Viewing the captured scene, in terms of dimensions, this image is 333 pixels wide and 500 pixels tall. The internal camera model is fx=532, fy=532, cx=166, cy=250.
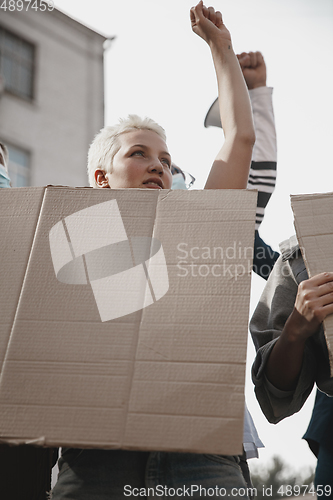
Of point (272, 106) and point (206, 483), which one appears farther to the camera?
point (272, 106)

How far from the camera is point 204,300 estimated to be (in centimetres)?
96

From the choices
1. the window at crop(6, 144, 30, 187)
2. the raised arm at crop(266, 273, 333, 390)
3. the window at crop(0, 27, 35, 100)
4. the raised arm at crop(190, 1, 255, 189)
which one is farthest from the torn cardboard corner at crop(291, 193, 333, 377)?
the window at crop(0, 27, 35, 100)

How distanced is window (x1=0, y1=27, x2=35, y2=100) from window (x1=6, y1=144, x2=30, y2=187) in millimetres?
886

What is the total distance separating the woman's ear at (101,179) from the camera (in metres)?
1.63

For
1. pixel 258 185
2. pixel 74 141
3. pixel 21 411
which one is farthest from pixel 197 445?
pixel 74 141

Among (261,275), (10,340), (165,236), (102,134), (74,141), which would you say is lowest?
(10,340)

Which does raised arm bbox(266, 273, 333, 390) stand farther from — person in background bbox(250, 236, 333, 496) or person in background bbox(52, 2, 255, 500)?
person in background bbox(52, 2, 255, 500)

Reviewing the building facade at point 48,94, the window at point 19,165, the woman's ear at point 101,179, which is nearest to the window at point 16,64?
the building facade at point 48,94

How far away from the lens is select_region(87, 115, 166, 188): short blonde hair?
164 cm

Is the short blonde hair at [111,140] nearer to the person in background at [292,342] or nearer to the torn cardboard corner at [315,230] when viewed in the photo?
the person in background at [292,342]

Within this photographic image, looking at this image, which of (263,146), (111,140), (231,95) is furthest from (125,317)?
(263,146)

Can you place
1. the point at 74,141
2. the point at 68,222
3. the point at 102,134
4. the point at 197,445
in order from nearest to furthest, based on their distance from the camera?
the point at 197,445 < the point at 68,222 < the point at 102,134 < the point at 74,141

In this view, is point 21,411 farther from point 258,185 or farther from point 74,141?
point 74,141

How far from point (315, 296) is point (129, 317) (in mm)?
355
